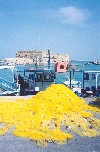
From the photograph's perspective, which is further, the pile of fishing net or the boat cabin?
the boat cabin

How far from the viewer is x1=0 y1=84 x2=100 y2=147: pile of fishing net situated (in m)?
10.3

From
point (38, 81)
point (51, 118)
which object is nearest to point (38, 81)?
point (38, 81)

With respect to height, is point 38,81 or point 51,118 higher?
point 38,81

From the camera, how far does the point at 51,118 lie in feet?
41.8

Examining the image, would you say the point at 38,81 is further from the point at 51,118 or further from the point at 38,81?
the point at 51,118

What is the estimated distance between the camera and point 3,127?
37.4 ft

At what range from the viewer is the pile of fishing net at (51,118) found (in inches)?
405

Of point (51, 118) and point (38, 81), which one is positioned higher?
point (38, 81)

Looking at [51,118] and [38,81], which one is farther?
[38,81]

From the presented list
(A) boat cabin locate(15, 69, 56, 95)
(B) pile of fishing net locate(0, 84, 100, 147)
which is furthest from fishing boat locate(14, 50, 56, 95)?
(B) pile of fishing net locate(0, 84, 100, 147)

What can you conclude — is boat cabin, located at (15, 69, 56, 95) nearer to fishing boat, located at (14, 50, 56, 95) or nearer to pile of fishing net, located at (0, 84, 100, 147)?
fishing boat, located at (14, 50, 56, 95)

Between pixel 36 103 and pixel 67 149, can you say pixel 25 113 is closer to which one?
pixel 36 103

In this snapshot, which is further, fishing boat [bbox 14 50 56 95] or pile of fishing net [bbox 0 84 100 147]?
fishing boat [bbox 14 50 56 95]

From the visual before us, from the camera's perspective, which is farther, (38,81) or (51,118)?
(38,81)
